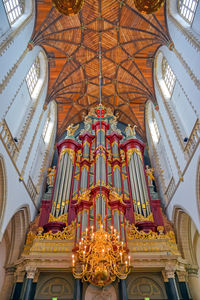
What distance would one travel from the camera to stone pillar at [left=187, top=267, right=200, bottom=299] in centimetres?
871

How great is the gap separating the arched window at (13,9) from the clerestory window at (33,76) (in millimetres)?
2944

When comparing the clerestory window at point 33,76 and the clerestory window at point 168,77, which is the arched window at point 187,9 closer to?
the clerestory window at point 168,77

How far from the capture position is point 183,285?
27.9 feet

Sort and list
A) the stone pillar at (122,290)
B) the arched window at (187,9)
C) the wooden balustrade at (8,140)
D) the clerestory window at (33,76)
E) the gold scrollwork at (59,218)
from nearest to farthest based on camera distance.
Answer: the stone pillar at (122,290)
the wooden balustrade at (8,140)
the arched window at (187,9)
the gold scrollwork at (59,218)
the clerestory window at (33,76)

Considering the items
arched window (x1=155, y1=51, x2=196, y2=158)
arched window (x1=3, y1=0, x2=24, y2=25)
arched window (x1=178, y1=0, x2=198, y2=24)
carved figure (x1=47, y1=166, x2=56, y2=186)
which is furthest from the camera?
carved figure (x1=47, y1=166, x2=56, y2=186)

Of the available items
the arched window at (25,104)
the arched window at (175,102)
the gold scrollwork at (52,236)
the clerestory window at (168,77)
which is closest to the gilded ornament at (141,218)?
the gold scrollwork at (52,236)

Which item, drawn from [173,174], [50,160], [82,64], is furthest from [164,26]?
[50,160]

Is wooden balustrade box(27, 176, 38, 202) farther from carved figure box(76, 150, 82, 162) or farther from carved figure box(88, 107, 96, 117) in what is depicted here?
carved figure box(88, 107, 96, 117)

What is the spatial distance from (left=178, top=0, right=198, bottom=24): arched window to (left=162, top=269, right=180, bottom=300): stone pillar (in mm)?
10571

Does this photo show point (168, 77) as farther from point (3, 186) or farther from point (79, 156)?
point (3, 186)

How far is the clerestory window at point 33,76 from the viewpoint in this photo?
12.9m

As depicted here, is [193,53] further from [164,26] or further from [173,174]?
[173,174]

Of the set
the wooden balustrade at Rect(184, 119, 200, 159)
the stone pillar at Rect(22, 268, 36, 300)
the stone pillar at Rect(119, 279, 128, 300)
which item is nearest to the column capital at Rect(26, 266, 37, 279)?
the stone pillar at Rect(22, 268, 36, 300)

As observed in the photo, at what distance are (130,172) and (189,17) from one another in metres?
8.20
